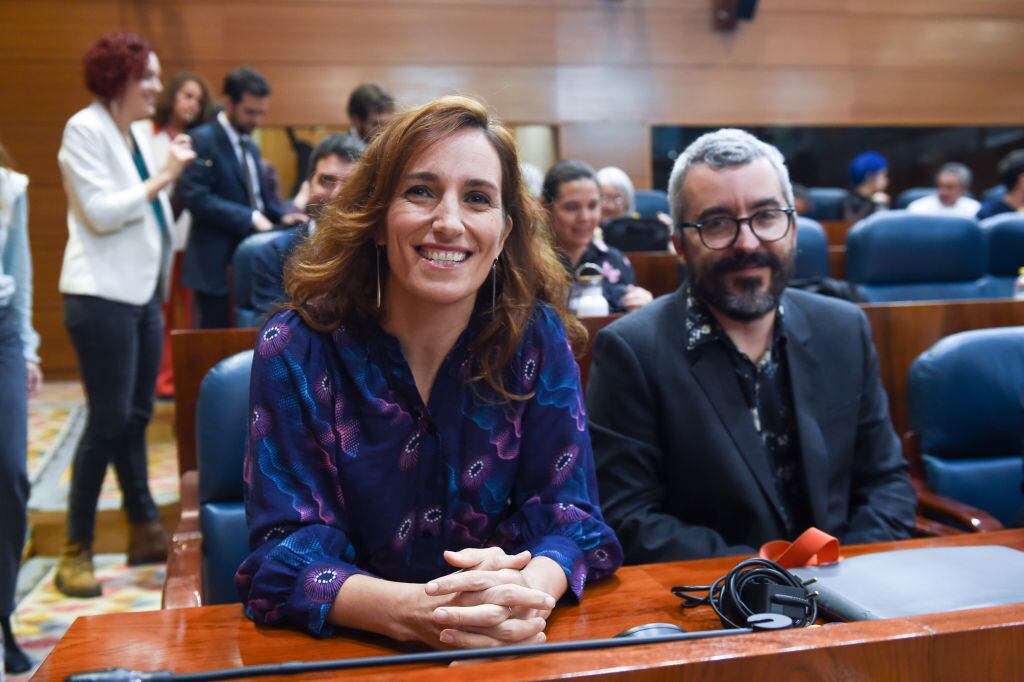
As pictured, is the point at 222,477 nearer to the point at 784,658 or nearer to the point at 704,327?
the point at 704,327

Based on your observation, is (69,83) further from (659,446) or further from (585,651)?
(585,651)

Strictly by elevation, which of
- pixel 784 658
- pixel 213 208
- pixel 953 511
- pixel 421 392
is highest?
pixel 213 208

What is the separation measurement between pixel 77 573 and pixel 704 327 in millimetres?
1960

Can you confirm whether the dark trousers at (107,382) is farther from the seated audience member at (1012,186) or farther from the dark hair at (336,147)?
the seated audience member at (1012,186)

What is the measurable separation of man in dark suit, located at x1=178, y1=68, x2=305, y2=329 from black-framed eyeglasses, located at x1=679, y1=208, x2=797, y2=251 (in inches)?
86.5

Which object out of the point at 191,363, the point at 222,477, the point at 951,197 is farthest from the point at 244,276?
the point at 951,197

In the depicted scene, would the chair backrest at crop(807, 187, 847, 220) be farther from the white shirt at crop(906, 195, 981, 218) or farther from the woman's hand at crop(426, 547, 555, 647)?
the woman's hand at crop(426, 547, 555, 647)

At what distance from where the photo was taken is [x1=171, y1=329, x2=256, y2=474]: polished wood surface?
2002 mm

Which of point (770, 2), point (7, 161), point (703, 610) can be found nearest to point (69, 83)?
point (7, 161)

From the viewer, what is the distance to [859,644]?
2.20 feet

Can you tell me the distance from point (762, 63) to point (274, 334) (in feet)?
20.1

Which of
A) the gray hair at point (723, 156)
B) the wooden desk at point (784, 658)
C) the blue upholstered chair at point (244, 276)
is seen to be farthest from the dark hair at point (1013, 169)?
the wooden desk at point (784, 658)

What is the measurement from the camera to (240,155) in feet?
12.2

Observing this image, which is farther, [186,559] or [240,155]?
[240,155]
